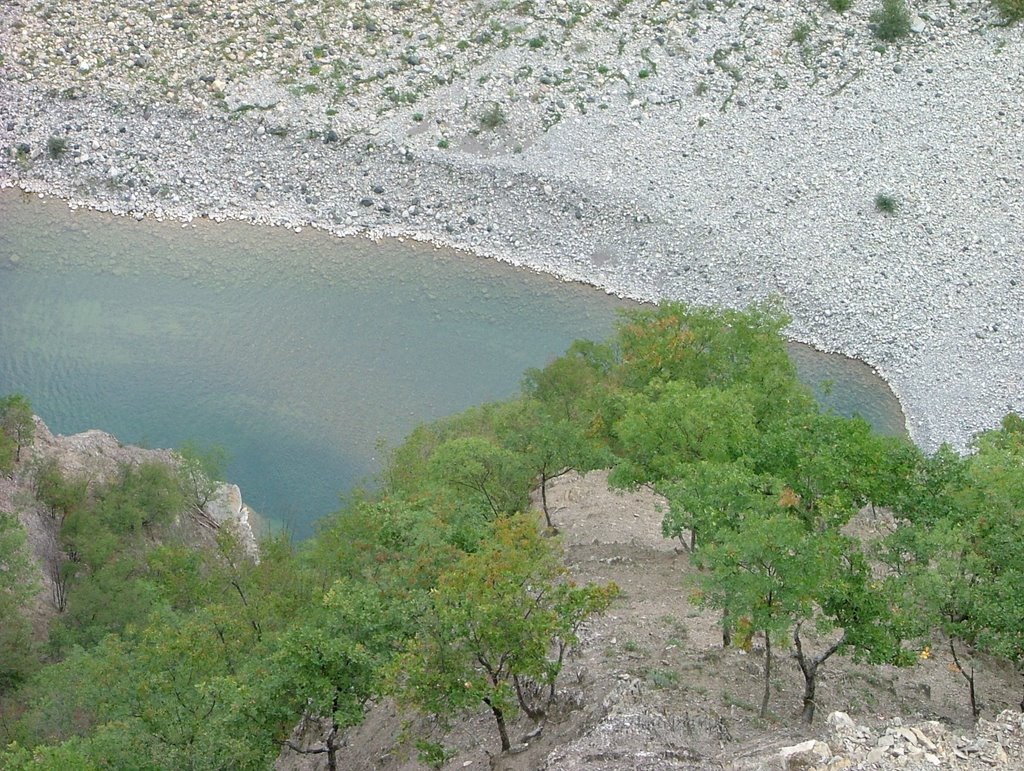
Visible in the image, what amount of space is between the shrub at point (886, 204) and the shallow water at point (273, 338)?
29.3 ft

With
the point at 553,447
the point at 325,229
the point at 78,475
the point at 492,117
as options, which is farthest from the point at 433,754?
the point at 492,117

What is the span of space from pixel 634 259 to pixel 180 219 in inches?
927

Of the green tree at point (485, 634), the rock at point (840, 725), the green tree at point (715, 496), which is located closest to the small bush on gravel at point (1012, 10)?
the green tree at point (715, 496)

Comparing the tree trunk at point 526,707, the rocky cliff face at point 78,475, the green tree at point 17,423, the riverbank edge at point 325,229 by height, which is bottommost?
the rocky cliff face at point 78,475

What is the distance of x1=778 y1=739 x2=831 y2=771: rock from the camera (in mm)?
19875

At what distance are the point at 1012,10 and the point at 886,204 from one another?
17.4 metres

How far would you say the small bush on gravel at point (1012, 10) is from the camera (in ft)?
204

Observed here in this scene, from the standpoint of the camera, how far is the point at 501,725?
24.5 metres

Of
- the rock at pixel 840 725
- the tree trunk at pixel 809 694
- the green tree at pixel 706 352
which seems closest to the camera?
the rock at pixel 840 725

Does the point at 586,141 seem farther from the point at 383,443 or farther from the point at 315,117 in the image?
the point at 383,443

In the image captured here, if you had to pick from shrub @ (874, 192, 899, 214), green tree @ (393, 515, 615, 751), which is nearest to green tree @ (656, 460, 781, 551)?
green tree @ (393, 515, 615, 751)

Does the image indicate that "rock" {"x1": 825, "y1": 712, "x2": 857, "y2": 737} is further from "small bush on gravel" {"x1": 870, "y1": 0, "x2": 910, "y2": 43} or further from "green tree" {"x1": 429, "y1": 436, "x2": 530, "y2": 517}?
"small bush on gravel" {"x1": 870, "y1": 0, "x2": 910, "y2": 43}

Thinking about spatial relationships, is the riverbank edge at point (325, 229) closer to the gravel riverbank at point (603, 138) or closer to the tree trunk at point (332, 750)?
the gravel riverbank at point (603, 138)

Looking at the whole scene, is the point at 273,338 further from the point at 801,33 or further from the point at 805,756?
the point at 805,756
